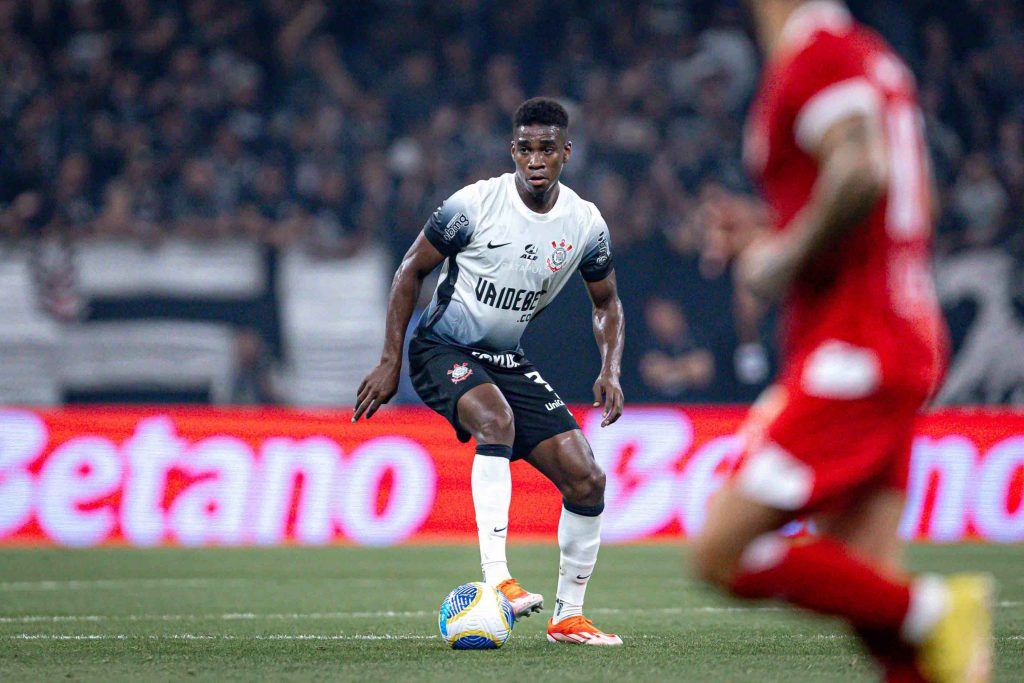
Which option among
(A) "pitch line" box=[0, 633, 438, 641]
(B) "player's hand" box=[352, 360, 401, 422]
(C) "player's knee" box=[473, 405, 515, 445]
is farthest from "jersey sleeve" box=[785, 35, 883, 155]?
(A) "pitch line" box=[0, 633, 438, 641]

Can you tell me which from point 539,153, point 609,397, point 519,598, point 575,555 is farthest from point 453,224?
point 519,598

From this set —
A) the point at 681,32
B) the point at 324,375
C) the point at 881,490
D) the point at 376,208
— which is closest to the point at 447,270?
the point at 881,490

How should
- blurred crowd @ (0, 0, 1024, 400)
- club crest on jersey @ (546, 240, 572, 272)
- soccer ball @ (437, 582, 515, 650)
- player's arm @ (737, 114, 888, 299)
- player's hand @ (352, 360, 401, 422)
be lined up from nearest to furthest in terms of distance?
player's arm @ (737, 114, 888, 299) → soccer ball @ (437, 582, 515, 650) → player's hand @ (352, 360, 401, 422) → club crest on jersey @ (546, 240, 572, 272) → blurred crowd @ (0, 0, 1024, 400)

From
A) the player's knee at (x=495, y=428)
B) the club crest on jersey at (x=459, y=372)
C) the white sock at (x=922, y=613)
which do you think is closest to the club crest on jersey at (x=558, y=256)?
the club crest on jersey at (x=459, y=372)

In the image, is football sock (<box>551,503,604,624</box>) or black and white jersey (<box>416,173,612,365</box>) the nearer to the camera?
football sock (<box>551,503,604,624</box>)

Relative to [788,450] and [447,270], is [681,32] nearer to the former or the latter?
[447,270]

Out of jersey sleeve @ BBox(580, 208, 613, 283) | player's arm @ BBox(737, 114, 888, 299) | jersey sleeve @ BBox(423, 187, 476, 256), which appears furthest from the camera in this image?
jersey sleeve @ BBox(580, 208, 613, 283)

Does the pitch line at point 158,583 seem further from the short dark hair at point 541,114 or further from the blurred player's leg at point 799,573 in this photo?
the blurred player's leg at point 799,573

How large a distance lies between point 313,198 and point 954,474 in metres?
6.73

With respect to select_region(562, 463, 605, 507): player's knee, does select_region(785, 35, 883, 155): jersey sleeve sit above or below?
above

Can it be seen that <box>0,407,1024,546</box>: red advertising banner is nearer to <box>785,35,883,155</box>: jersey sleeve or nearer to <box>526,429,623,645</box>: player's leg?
<box>526,429,623,645</box>: player's leg

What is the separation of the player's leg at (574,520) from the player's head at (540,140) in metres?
1.17

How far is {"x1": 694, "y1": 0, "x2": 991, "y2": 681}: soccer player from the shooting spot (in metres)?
3.22

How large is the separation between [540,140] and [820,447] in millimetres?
3288
